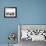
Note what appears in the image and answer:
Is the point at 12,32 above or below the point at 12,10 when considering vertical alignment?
below

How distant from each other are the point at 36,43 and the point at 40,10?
125 cm

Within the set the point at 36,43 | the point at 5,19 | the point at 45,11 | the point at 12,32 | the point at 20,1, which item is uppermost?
the point at 20,1

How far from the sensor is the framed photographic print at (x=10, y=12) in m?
4.74

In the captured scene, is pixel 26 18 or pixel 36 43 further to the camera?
pixel 26 18

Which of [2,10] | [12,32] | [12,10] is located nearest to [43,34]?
[12,32]

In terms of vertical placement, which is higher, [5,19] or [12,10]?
[12,10]

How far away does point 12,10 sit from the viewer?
4750 mm

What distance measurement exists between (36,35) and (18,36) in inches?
25.2

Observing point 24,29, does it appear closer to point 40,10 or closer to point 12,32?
point 12,32

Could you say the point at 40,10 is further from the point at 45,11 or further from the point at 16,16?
the point at 16,16

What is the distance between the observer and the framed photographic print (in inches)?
187

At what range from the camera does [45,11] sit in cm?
477

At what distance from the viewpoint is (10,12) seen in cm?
475

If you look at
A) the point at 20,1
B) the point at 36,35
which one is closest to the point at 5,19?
the point at 20,1
